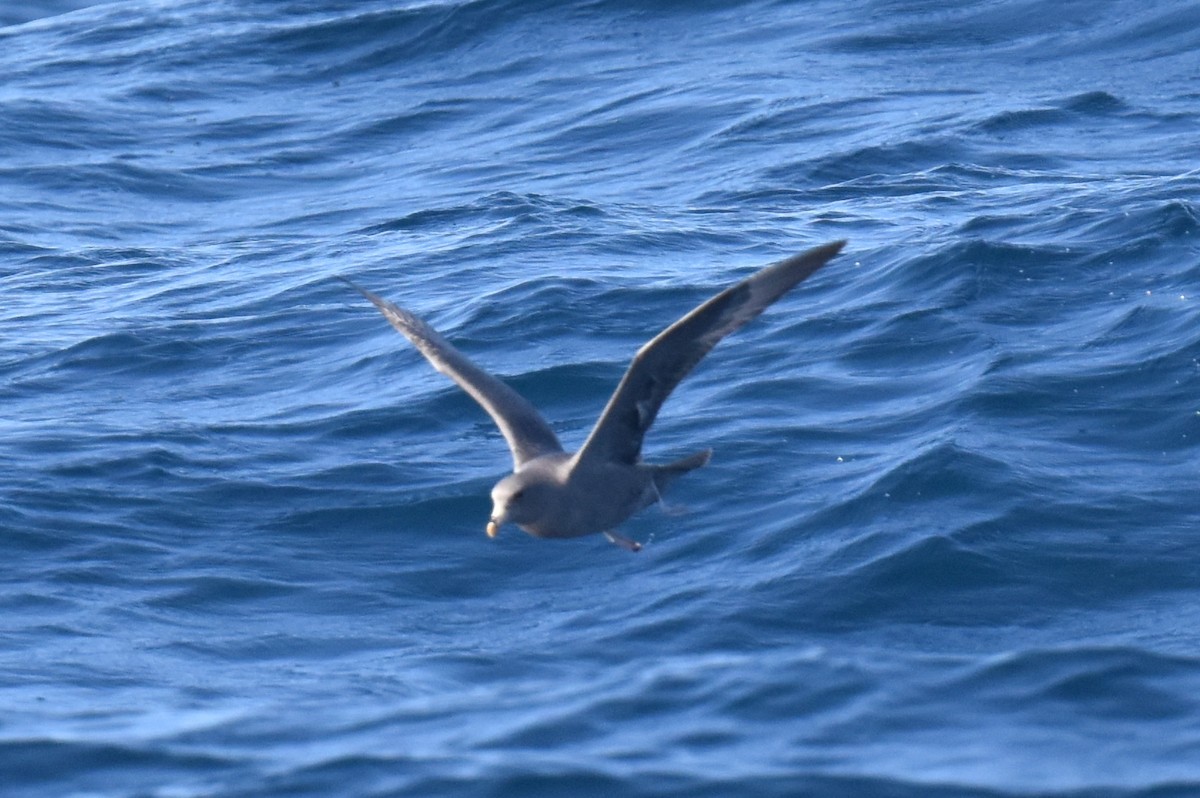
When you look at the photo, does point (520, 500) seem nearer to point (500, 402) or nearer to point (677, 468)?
point (677, 468)

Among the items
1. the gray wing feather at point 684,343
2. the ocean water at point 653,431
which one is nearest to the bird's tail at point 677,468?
the gray wing feather at point 684,343

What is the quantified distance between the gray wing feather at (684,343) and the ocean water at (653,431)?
1185mm

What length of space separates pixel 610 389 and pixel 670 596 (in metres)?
2.62

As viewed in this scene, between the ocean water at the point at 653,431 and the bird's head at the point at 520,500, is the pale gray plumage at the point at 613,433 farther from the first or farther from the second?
the ocean water at the point at 653,431

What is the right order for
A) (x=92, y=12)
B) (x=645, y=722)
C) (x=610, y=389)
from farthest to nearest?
1. (x=92, y=12)
2. (x=610, y=389)
3. (x=645, y=722)

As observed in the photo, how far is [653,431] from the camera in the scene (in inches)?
412

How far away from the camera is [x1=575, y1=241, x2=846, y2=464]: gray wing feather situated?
20.8ft

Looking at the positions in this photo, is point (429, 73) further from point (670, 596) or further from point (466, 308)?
point (670, 596)

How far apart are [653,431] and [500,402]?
293 cm

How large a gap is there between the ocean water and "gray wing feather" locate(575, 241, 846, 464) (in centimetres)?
119

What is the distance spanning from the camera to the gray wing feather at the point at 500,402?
7.55 metres

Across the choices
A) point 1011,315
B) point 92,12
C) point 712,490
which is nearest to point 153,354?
point 712,490

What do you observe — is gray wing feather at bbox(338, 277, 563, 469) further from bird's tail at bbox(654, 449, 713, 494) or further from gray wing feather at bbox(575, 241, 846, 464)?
gray wing feather at bbox(575, 241, 846, 464)

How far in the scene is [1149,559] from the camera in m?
8.60
